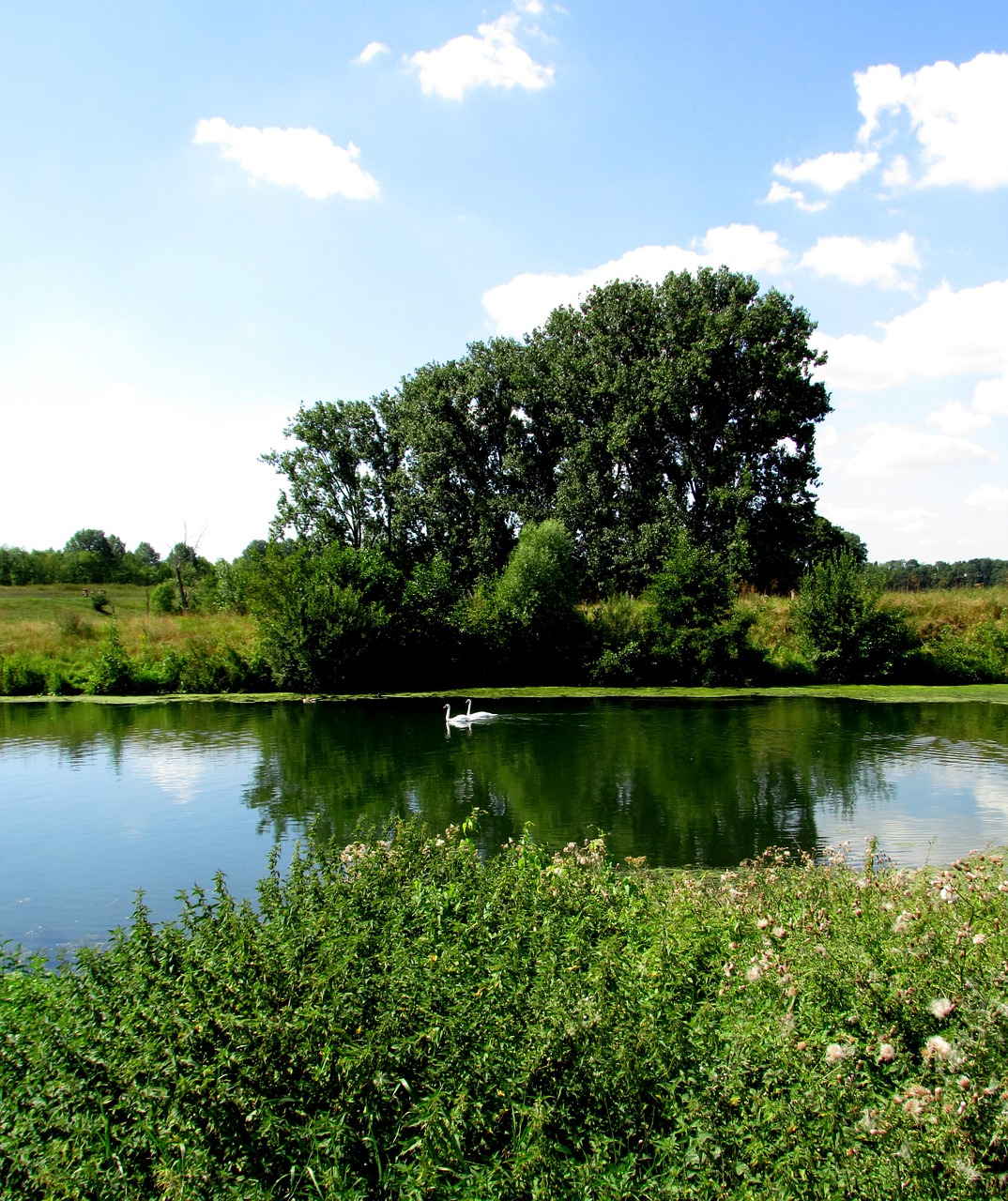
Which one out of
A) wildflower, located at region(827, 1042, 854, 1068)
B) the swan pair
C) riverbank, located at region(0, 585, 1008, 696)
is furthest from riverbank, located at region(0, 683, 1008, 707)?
wildflower, located at region(827, 1042, 854, 1068)

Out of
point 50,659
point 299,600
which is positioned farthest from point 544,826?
point 50,659

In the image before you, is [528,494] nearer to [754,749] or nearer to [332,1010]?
[754,749]

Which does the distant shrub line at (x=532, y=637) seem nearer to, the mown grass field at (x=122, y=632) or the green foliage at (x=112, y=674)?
the green foliage at (x=112, y=674)

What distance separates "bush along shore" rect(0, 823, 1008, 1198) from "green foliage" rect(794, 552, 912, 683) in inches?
1157

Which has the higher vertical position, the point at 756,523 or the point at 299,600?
the point at 756,523

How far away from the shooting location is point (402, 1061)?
373 cm

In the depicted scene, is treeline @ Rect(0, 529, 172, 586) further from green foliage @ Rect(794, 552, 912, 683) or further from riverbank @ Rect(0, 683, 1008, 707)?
green foliage @ Rect(794, 552, 912, 683)

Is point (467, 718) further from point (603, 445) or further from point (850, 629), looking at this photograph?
point (603, 445)

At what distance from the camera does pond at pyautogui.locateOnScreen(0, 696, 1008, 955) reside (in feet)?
34.6

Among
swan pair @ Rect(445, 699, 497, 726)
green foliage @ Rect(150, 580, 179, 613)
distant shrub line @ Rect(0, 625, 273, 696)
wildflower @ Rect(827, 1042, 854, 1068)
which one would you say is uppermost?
green foliage @ Rect(150, 580, 179, 613)

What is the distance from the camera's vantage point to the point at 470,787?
14.9 m

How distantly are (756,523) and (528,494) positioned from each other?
10957mm

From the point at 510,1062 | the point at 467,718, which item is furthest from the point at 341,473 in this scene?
the point at 510,1062

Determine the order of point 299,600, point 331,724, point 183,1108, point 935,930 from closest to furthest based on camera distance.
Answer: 1. point 183,1108
2. point 935,930
3. point 331,724
4. point 299,600
